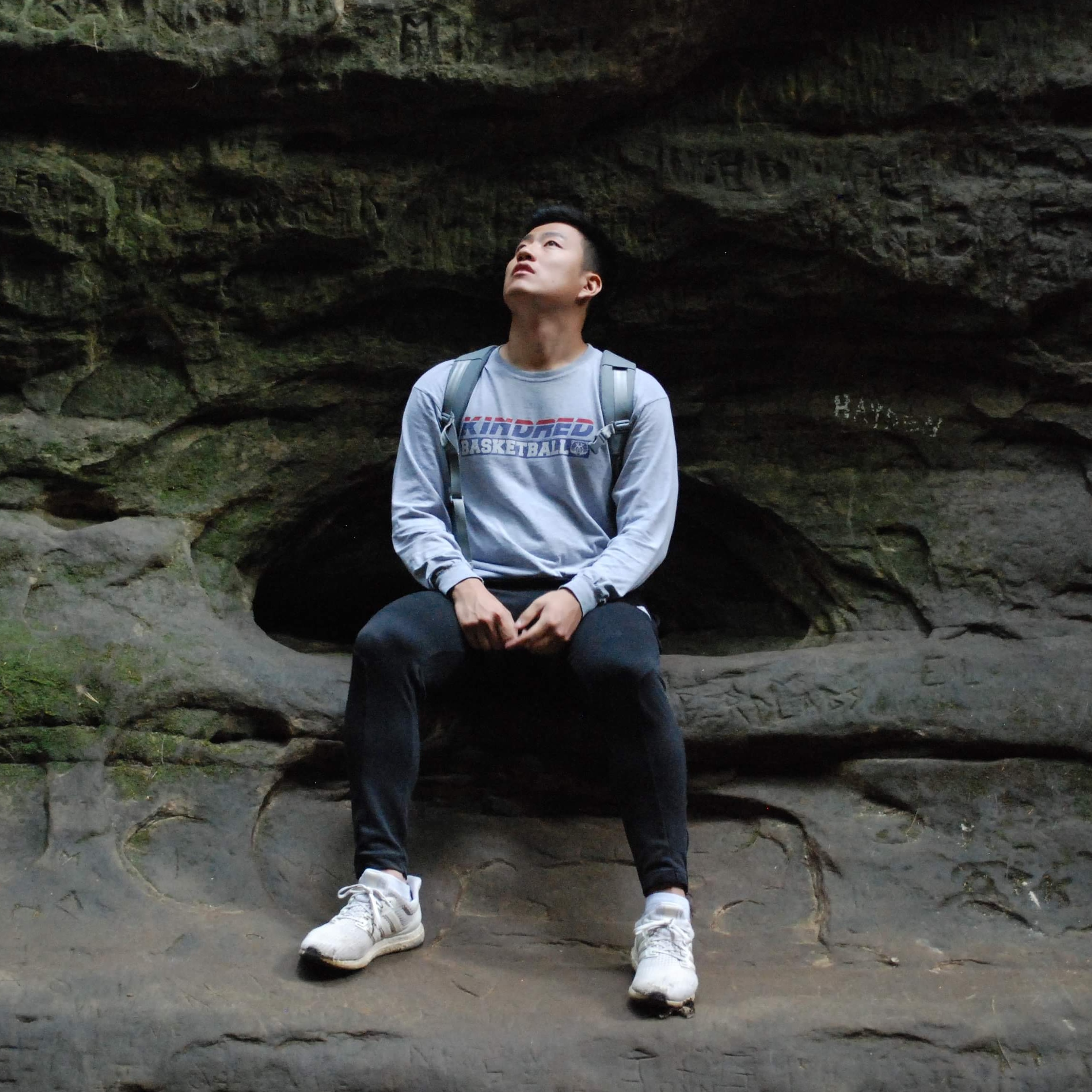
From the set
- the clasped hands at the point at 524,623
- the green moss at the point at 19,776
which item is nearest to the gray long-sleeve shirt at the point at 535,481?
the clasped hands at the point at 524,623

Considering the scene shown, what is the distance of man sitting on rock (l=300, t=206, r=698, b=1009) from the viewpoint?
2898 mm

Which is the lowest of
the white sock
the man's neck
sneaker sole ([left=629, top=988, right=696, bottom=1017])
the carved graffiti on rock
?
sneaker sole ([left=629, top=988, right=696, bottom=1017])

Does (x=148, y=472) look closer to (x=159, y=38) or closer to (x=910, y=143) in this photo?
(x=159, y=38)

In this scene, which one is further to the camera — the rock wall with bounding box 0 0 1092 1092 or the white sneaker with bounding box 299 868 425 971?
the rock wall with bounding box 0 0 1092 1092

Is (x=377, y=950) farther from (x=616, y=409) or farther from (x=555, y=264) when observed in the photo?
(x=555, y=264)

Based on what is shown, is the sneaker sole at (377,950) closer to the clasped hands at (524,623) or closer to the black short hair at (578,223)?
the clasped hands at (524,623)

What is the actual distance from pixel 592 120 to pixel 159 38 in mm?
1191

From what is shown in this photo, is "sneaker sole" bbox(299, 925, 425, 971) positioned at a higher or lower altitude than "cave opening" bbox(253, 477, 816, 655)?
lower

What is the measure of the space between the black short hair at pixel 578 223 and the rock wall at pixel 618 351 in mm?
275

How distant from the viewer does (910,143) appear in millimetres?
3779

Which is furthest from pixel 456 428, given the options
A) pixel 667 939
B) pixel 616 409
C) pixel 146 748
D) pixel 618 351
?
pixel 667 939

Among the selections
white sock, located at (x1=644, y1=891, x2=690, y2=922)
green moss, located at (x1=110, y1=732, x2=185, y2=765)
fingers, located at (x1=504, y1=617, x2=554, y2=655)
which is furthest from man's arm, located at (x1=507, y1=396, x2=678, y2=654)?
green moss, located at (x1=110, y1=732, x2=185, y2=765)

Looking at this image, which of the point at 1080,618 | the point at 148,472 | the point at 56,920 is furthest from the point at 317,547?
the point at 1080,618

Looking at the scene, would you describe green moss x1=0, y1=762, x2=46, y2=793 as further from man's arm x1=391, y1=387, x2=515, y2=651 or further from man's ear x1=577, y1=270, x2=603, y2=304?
man's ear x1=577, y1=270, x2=603, y2=304
